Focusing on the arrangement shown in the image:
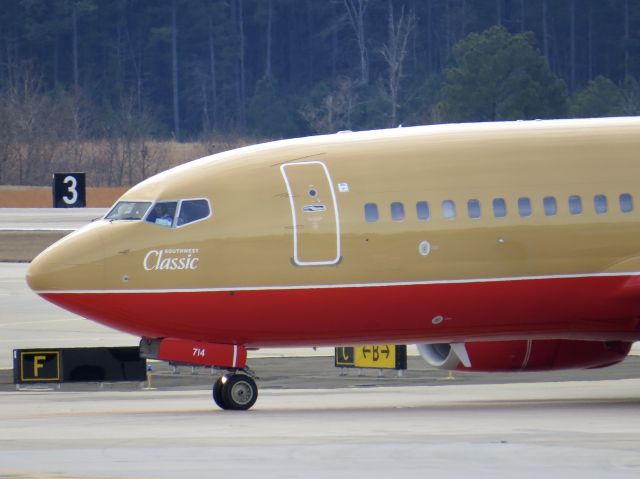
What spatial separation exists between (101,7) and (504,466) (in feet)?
448

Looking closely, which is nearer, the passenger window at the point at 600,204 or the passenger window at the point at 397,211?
the passenger window at the point at 397,211

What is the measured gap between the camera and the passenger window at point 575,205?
26.7 meters

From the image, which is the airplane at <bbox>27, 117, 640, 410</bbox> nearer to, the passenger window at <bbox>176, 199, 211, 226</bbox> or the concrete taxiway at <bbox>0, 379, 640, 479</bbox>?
the passenger window at <bbox>176, 199, 211, 226</bbox>

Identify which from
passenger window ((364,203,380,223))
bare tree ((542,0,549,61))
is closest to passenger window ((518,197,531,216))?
passenger window ((364,203,380,223))

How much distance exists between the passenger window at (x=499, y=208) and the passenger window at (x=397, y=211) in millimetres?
1502

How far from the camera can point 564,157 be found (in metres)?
27.0

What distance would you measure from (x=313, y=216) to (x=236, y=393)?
119 inches

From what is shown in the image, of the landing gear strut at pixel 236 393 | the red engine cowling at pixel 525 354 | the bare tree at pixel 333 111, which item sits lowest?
the landing gear strut at pixel 236 393

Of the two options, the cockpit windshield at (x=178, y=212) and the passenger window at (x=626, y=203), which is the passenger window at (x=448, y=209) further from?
the cockpit windshield at (x=178, y=212)

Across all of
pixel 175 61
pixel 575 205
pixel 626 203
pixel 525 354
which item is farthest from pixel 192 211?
pixel 175 61

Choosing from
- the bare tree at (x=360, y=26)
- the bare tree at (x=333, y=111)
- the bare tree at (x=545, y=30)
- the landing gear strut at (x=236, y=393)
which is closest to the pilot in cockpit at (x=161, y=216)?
the landing gear strut at (x=236, y=393)

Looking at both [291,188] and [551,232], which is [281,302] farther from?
[551,232]

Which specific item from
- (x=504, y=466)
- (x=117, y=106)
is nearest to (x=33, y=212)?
(x=117, y=106)

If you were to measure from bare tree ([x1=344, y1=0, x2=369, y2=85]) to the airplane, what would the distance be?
385 feet
